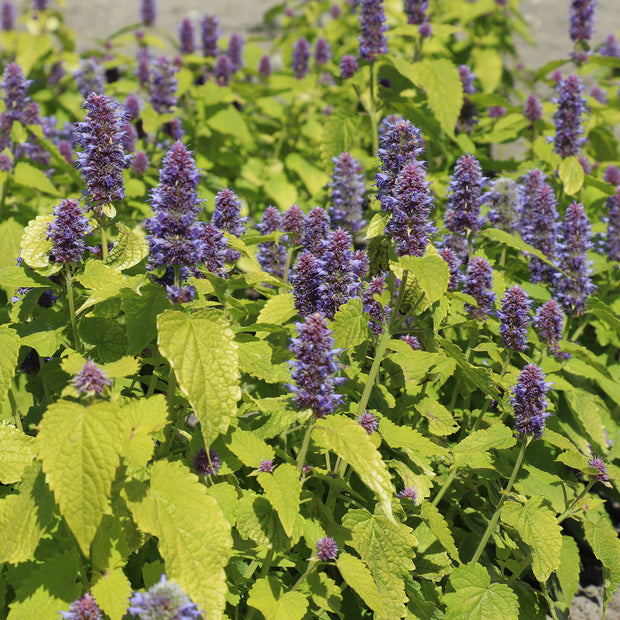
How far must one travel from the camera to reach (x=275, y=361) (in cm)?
341

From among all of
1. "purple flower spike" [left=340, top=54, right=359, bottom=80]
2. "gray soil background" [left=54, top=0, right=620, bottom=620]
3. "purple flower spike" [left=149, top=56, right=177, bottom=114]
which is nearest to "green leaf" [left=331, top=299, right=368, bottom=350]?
"purple flower spike" [left=340, top=54, right=359, bottom=80]

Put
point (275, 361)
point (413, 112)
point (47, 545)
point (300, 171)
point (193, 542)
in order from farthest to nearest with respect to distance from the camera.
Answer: point (300, 171) → point (413, 112) → point (275, 361) → point (47, 545) → point (193, 542)

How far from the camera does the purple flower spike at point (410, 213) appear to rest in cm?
300

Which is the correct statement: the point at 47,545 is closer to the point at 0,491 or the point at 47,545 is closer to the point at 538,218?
the point at 0,491

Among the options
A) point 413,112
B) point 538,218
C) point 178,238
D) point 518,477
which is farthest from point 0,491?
point 413,112

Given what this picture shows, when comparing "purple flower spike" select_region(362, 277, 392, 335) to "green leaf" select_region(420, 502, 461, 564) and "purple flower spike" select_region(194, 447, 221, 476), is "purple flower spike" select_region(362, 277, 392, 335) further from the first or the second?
"purple flower spike" select_region(194, 447, 221, 476)

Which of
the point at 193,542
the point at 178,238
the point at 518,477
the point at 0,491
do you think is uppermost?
the point at 178,238

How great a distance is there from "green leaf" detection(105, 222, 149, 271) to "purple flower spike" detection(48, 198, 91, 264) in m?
0.15

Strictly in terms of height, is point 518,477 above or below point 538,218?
below

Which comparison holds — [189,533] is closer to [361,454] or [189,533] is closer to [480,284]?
[361,454]

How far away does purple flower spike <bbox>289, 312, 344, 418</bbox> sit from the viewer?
2.56 metres

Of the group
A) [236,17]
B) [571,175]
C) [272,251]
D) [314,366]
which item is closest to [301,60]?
[571,175]

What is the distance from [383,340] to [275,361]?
57cm

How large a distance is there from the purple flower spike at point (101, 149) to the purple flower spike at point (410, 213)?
4.18 ft
